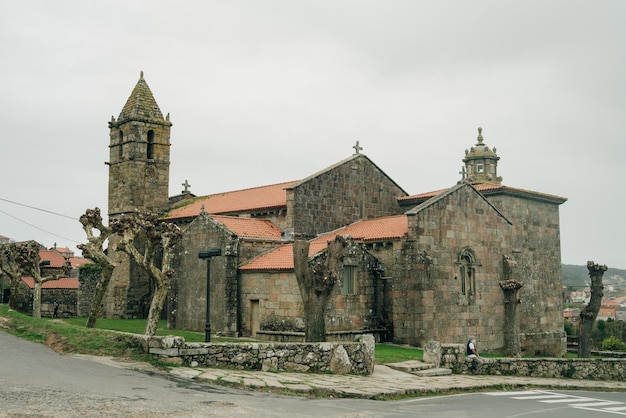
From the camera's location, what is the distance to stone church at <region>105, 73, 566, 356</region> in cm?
2700

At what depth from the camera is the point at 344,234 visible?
2853 centimetres

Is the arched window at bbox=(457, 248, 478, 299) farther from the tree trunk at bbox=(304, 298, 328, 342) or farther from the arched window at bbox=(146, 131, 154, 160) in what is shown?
the arched window at bbox=(146, 131, 154, 160)

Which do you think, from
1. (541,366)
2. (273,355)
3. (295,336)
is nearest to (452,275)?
(541,366)

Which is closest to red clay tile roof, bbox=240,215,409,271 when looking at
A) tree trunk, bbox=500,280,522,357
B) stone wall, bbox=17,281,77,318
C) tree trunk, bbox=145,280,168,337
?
tree trunk, bbox=145,280,168,337

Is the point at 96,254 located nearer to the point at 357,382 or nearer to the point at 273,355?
the point at 273,355

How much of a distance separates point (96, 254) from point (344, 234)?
10.8 meters

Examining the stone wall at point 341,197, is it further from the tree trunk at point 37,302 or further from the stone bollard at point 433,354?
the tree trunk at point 37,302

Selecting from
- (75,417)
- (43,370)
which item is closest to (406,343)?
(43,370)

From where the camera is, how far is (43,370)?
14.6 metres

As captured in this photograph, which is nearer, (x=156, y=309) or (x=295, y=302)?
(x=156, y=309)

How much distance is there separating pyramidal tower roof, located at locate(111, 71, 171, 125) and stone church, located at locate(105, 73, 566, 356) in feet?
0.75

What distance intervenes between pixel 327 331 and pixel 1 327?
12.2 m

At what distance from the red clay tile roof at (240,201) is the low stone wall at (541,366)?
12.7 meters

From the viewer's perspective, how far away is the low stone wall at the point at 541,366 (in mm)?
22750
